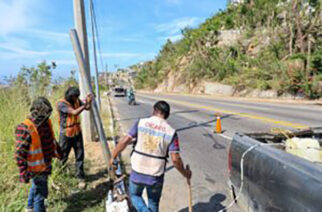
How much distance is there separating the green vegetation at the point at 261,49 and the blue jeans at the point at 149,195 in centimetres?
1943

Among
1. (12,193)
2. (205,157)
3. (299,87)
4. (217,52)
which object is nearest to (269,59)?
(299,87)

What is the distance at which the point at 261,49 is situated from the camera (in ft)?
93.7

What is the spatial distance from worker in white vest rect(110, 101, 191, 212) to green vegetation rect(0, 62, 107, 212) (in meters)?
1.33

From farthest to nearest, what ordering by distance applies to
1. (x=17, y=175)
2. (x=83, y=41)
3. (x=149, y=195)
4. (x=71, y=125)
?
(x=83, y=41) → (x=71, y=125) → (x=17, y=175) → (x=149, y=195)

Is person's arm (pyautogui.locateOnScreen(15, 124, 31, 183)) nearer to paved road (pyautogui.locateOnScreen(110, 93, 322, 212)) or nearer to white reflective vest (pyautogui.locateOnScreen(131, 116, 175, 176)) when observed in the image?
white reflective vest (pyautogui.locateOnScreen(131, 116, 175, 176))

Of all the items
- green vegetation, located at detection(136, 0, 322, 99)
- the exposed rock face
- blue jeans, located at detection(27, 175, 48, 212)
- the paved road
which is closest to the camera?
blue jeans, located at detection(27, 175, 48, 212)

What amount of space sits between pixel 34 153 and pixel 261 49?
29270 millimetres

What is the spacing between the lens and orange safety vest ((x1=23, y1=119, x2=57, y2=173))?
10.6 ft

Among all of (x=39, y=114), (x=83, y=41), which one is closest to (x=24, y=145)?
(x=39, y=114)

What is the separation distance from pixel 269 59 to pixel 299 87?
6470 millimetres

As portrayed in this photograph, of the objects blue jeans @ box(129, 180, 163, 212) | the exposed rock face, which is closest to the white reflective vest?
blue jeans @ box(129, 180, 163, 212)

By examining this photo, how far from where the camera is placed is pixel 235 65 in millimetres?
29344

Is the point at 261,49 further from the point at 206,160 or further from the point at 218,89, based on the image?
the point at 206,160

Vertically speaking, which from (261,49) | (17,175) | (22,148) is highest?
(261,49)
